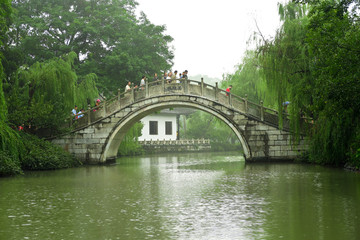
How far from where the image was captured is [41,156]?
1664 centimetres

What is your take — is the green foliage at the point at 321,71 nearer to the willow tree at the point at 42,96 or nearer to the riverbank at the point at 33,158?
the willow tree at the point at 42,96

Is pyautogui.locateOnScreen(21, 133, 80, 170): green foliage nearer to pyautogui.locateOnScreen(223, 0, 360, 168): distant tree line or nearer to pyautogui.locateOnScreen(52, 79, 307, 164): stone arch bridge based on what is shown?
pyautogui.locateOnScreen(52, 79, 307, 164): stone arch bridge

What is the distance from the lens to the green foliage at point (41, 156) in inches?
639

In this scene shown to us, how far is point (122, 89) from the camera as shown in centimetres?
2402

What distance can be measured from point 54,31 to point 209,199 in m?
18.6

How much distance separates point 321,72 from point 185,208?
5.34 meters

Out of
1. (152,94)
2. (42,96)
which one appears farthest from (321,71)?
(42,96)

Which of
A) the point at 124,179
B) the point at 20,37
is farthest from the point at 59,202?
the point at 20,37

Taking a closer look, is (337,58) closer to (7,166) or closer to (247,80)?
(7,166)

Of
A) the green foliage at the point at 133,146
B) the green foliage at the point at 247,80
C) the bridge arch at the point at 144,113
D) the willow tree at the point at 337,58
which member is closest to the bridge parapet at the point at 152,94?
the bridge arch at the point at 144,113

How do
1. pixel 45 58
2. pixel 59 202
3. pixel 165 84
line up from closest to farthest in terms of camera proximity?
pixel 59 202 < pixel 165 84 < pixel 45 58

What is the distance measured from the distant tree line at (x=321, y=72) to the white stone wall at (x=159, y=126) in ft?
53.3

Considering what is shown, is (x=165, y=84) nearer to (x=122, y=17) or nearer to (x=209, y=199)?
(x=122, y=17)

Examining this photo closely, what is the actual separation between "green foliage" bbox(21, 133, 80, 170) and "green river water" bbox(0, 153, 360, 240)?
3320 mm
